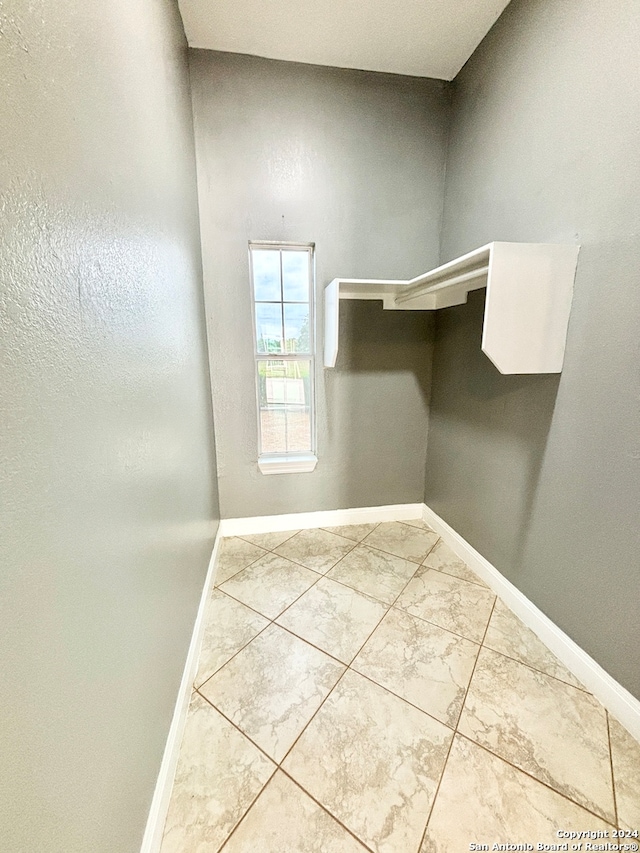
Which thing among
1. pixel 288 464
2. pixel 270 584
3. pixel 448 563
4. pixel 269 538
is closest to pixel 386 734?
pixel 270 584

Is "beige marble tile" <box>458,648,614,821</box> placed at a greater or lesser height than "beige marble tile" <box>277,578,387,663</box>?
greater

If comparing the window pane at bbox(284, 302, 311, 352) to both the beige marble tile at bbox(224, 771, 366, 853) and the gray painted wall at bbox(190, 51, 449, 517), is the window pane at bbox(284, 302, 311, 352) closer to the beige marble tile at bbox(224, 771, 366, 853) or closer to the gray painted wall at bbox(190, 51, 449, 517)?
the gray painted wall at bbox(190, 51, 449, 517)

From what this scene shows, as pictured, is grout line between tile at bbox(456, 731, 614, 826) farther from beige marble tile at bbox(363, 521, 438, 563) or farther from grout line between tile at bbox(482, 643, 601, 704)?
beige marble tile at bbox(363, 521, 438, 563)

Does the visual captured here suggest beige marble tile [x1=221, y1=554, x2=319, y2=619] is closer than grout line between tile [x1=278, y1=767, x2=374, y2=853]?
No

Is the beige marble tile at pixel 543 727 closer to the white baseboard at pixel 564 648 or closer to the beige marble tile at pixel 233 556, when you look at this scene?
the white baseboard at pixel 564 648

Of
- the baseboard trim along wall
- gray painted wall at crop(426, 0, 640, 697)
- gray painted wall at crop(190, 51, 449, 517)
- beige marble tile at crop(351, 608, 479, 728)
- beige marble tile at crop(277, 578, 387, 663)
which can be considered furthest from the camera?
→ gray painted wall at crop(190, 51, 449, 517)

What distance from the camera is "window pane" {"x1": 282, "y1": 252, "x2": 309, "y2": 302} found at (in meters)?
2.18

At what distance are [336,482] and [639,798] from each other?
6.08 ft

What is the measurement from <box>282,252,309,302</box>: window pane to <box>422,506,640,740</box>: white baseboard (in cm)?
193

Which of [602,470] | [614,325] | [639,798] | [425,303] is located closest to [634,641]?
[639,798]

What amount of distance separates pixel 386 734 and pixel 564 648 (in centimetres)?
86

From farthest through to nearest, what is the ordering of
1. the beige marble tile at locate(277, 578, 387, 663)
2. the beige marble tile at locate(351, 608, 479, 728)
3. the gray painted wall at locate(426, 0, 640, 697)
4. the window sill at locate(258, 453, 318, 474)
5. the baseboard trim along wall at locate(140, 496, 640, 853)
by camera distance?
the window sill at locate(258, 453, 318, 474) < the beige marble tile at locate(277, 578, 387, 663) < the beige marble tile at locate(351, 608, 479, 728) < the gray painted wall at locate(426, 0, 640, 697) < the baseboard trim along wall at locate(140, 496, 640, 853)

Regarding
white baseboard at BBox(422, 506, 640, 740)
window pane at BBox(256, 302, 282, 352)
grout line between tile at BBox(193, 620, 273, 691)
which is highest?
window pane at BBox(256, 302, 282, 352)

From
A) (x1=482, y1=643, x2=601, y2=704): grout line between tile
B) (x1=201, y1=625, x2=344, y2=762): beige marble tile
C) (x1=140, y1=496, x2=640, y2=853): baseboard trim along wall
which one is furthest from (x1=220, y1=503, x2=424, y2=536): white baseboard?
(x1=482, y1=643, x2=601, y2=704): grout line between tile
